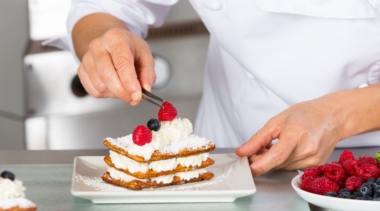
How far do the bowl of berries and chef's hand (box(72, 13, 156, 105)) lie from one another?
0.33 m

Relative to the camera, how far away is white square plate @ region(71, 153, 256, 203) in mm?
973

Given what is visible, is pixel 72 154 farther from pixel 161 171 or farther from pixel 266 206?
pixel 266 206

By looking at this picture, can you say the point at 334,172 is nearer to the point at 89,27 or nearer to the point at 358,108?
the point at 358,108

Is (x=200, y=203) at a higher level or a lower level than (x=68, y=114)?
higher

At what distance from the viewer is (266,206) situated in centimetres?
99

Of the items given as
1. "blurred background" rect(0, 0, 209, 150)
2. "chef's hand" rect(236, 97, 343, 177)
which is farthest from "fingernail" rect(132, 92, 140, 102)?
"blurred background" rect(0, 0, 209, 150)

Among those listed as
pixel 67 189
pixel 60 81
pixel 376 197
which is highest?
pixel 376 197

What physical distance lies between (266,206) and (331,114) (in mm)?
338

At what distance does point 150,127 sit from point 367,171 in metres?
0.37

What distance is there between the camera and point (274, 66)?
144 centimetres

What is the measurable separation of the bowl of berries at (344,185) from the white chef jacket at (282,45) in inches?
14.6

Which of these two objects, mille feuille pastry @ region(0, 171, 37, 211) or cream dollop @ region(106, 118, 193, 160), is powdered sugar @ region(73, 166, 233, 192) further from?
mille feuille pastry @ region(0, 171, 37, 211)

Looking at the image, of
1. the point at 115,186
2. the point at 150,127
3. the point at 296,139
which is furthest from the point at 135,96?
the point at 296,139

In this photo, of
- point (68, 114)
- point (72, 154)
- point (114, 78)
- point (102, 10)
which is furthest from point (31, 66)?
point (114, 78)
